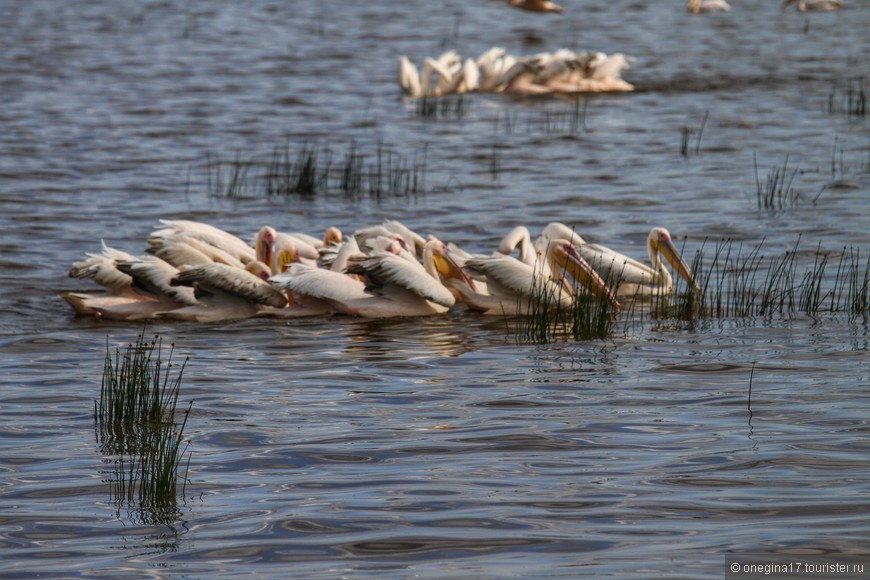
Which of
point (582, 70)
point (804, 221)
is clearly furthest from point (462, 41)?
point (804, 221)

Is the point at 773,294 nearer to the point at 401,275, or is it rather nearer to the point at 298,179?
the point at 401,275

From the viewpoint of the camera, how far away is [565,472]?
596 cm

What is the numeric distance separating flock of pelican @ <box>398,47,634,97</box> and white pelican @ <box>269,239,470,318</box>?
11.6 m

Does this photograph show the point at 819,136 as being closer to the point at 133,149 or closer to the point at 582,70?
the point at 582,70

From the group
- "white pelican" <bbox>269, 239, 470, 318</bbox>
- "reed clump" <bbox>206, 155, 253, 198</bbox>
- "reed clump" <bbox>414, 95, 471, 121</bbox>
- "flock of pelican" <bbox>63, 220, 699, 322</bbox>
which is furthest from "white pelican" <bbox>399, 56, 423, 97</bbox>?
"white pelican" <bbox>269, 239, 470, 318</bbox>

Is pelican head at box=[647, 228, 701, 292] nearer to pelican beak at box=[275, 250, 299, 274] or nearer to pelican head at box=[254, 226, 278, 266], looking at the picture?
A: pelican beak at box=[275, 250, 299, 274]

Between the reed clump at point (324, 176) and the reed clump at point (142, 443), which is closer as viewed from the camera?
the reed clump at point (142, 443)

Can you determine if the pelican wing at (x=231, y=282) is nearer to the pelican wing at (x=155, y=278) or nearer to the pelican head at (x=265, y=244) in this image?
the pelican wing at (x=155, y=278)

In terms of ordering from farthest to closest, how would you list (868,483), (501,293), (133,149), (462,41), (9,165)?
(462,41) < (133,149) < (9,165) < (501,293) < (868,483)

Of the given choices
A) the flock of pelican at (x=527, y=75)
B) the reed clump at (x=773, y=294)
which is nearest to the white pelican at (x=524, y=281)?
the reed clump at (x=773, y=294)

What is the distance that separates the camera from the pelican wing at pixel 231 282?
380 inches

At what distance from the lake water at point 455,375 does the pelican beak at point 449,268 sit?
0.31 meters

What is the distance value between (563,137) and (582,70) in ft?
12.4

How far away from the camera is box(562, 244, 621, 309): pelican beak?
9.80 meters
